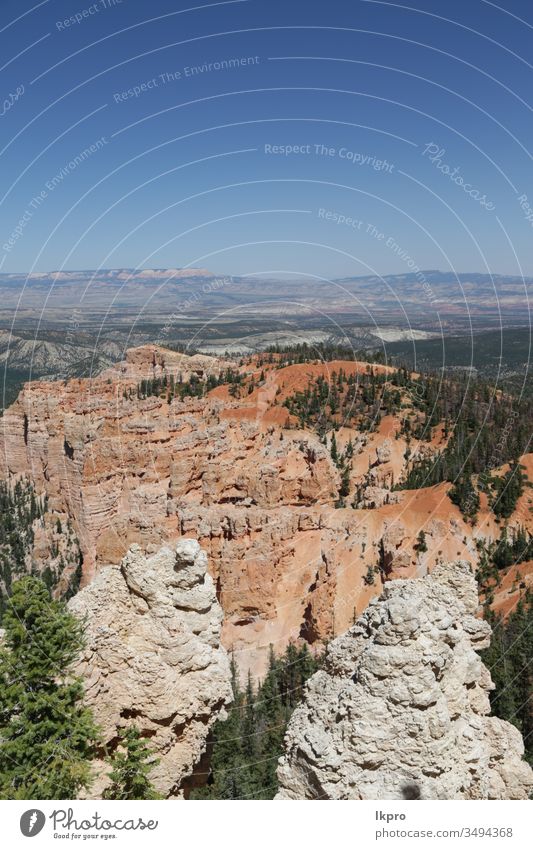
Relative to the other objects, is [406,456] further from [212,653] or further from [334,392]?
[212,653]

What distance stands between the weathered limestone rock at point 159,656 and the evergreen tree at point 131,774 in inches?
29.9

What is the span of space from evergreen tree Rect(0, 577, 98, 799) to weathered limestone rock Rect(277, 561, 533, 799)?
13.6 ft

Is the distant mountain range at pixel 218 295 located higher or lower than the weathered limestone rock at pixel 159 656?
higher

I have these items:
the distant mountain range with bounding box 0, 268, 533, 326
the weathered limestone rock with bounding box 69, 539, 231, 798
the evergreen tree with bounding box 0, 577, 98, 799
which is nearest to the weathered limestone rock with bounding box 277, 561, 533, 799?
the weathered limestone rock with bounding box 69, 539, 231, 798

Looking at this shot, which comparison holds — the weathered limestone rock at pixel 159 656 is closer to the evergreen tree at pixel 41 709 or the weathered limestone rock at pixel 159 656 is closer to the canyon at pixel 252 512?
the evergreen tree at pixel 41 709

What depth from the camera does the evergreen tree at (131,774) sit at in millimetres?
11164

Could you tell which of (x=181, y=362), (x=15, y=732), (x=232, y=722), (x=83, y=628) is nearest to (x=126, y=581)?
(x=83, y=628)

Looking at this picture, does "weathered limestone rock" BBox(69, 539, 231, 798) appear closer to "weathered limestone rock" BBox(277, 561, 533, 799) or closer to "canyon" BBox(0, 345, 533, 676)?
"weathered limestone rock" BBox(277, 561, 533, 799)

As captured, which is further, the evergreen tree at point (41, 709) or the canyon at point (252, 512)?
the canyon at point (252, 512)

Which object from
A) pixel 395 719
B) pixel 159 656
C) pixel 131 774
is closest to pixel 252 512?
pixel 159 656

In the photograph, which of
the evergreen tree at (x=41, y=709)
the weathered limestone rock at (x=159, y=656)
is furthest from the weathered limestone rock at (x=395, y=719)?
the evergreen tree at (x=41, y=709)

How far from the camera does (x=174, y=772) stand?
43.1 ft
